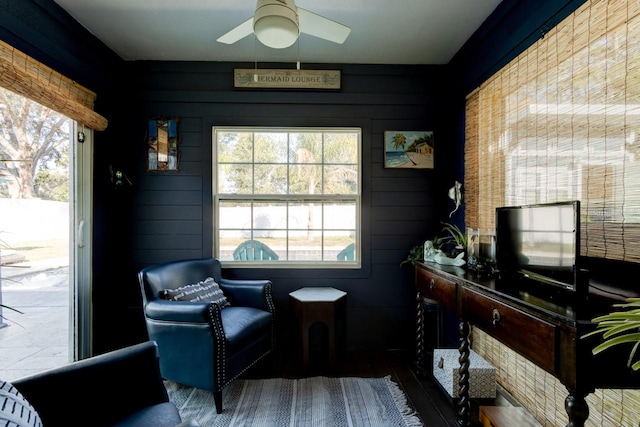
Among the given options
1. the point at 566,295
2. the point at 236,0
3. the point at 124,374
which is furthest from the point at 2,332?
the point at 566,295

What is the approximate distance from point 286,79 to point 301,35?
49 cm

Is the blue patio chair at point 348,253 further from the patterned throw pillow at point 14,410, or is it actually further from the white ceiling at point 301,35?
the patterned throw pillow at point 14,410

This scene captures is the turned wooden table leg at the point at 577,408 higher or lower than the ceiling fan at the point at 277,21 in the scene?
lower

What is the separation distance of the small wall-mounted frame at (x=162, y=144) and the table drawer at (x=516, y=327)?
9.01 ft

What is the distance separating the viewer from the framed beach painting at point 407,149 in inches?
125

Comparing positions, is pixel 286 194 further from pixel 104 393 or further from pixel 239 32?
pixel 104 393

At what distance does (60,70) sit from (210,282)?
193cm

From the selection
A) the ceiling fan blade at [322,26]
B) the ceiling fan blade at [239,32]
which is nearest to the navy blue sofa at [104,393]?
the ceiling fan blade at [239,32]

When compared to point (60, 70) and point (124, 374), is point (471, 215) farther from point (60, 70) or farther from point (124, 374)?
point (60, 70)

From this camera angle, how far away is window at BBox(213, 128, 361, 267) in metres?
3.21

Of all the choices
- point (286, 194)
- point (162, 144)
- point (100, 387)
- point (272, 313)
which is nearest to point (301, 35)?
point (286, 194)

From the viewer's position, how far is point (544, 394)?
74.3 inches

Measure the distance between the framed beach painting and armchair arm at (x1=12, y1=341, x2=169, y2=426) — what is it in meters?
2.47

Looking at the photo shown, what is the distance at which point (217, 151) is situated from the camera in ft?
10.5
